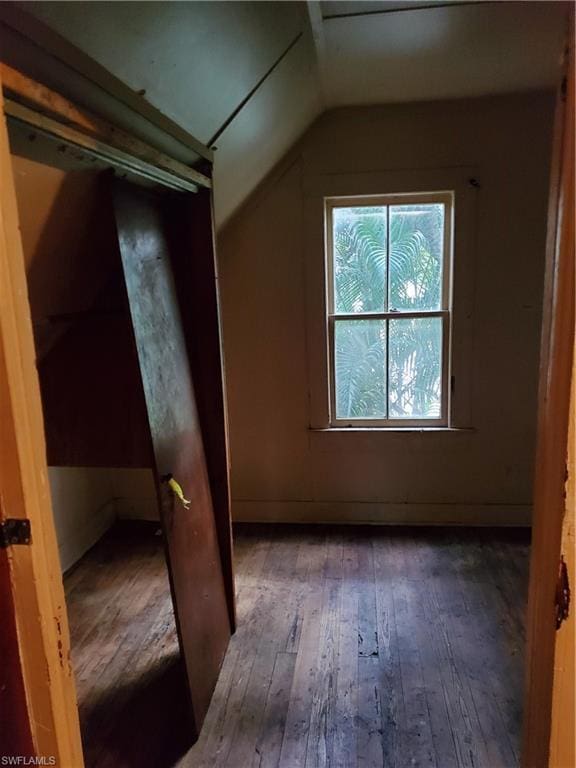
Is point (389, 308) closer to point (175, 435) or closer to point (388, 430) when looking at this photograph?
point (388, 430)

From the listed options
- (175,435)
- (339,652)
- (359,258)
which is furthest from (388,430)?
(175,435)

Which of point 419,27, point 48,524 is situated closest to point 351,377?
point 419,27

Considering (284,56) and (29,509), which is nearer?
(29,509)

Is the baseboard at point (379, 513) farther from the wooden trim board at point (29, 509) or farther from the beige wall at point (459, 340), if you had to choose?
the wooden trim board at point (29, 509)

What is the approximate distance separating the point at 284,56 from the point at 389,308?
148 cm

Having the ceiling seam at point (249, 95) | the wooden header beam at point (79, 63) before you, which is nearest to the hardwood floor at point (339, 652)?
the wooden header beam at point (79, 63)

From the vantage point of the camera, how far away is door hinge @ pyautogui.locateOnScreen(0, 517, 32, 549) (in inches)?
29.6

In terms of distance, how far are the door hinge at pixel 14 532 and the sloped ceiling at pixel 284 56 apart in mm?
811

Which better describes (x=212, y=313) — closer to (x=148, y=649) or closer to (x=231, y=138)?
(x=231, y=138)

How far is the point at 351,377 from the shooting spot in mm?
2992

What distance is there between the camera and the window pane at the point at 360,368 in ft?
9.59

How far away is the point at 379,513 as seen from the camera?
308 cm

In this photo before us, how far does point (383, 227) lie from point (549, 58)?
1.02 m

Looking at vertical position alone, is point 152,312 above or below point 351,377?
above
